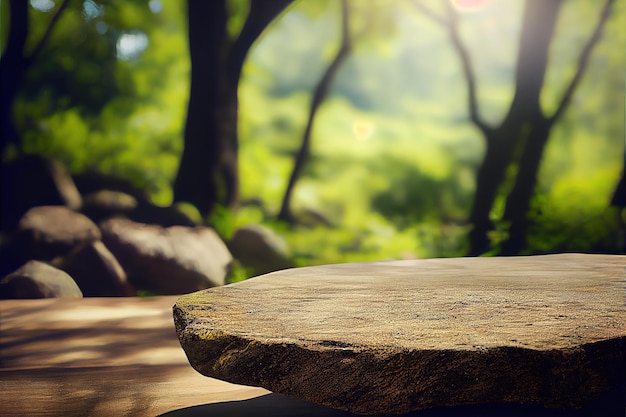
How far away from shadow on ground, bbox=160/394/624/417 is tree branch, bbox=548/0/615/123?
3.94 m

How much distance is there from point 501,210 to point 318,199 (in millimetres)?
1618

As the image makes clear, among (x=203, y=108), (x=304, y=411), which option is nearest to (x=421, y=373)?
(x=304, y=411)

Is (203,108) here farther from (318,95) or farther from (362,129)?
(362,129)

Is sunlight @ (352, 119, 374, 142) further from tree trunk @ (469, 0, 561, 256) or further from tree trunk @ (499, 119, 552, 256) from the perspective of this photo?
tree trunk @ (499, 119, 552, 256)

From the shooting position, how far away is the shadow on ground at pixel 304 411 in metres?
1.44

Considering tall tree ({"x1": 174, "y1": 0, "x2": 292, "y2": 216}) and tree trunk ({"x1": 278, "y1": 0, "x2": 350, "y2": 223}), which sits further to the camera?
tree trunk ({"x1": 278, "y1": 0, "x2": 350, "y2": 223})

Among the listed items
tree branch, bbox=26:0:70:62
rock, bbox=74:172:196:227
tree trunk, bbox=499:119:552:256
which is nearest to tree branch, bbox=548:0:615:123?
tree trunk, bbox=499:119:552:256

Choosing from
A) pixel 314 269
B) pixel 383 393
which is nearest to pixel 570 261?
pixel 314 269

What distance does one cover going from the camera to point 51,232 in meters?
4.26

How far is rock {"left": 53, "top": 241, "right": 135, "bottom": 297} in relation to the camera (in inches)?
161

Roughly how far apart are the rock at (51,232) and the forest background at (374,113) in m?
0.52

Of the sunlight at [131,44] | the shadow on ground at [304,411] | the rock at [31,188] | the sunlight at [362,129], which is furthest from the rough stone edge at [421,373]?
the sunlight at [131,44]

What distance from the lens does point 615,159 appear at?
478 centimetres

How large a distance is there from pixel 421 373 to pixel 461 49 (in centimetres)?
415
